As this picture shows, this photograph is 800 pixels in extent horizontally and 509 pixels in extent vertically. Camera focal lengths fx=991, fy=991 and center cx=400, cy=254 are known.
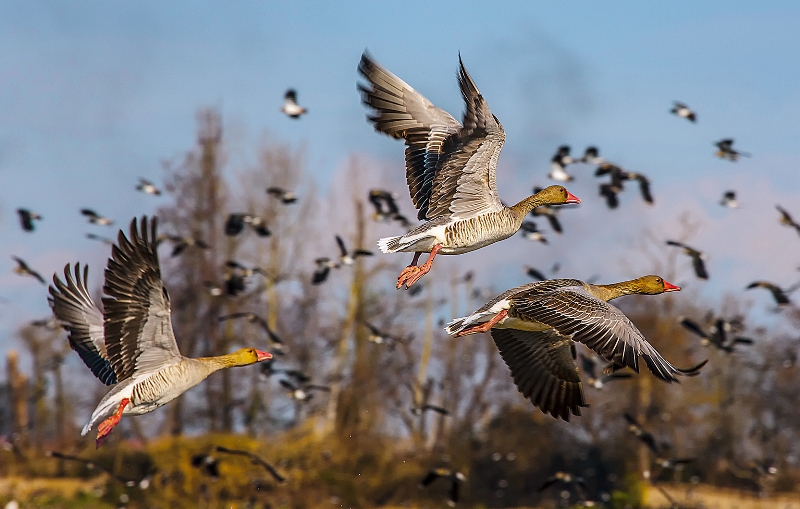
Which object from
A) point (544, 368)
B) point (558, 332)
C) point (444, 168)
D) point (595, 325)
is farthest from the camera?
point (444, 168)

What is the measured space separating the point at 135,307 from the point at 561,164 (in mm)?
14789

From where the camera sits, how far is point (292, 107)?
20.9m

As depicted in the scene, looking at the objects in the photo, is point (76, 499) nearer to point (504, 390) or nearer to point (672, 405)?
point (504, 390)

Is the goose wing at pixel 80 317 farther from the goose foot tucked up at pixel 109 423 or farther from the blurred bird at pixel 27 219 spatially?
the blurred bird at pixel 27 219

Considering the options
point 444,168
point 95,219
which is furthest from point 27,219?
point 444,168

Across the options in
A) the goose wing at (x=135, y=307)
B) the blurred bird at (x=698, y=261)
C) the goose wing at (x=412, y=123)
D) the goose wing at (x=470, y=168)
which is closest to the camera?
the goose wing at (x=135, y=307)

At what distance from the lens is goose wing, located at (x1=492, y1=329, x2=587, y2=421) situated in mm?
10227

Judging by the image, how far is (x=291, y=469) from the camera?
25.3 meters

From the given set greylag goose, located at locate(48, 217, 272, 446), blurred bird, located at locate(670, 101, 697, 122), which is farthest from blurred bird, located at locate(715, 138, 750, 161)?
greylag goose, located at locate(48, 217, 272, 446)

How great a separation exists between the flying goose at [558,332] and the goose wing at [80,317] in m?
4.75

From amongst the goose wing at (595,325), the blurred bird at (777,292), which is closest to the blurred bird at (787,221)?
the blurred bird at (777,292)

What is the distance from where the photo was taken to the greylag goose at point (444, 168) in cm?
1058

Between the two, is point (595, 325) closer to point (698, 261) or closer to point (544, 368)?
point (544, 368)

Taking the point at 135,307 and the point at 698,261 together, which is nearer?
the point at 135,307
